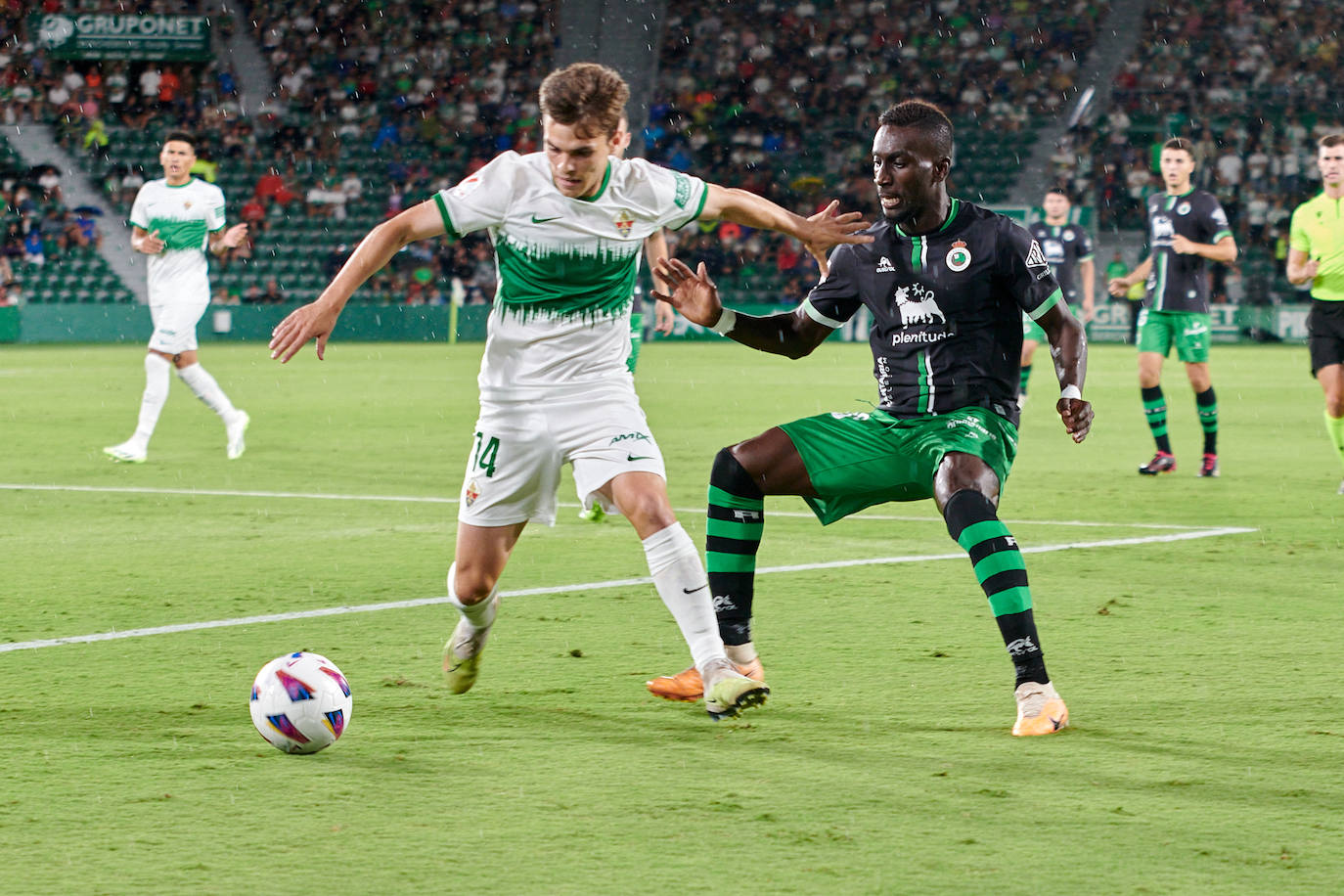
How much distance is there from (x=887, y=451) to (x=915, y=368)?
304 mm

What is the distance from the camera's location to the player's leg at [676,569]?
454 centimetres

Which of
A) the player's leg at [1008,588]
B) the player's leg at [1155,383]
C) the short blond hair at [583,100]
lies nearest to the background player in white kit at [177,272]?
the player's leg at [1155,383]

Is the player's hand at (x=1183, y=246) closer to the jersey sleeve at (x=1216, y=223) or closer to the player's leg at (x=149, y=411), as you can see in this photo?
the jersey sleeve at (x=1216, y=223)

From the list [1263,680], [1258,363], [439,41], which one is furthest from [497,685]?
[439,41]

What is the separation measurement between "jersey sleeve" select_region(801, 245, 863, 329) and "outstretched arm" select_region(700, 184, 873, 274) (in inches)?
10.3

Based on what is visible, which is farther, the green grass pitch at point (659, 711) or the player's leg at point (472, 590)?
the player's leg at point (472, 590)

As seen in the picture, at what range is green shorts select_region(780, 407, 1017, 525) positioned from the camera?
4945 millimetres

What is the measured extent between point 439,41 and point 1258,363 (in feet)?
67.1

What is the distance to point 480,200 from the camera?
15.4 ft

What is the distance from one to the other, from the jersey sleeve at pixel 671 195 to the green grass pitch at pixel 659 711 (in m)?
1.41

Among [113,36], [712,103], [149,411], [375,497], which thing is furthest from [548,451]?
[113,36]

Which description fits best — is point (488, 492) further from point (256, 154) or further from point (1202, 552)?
point (256, 154)

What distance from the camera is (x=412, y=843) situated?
348 centimetres

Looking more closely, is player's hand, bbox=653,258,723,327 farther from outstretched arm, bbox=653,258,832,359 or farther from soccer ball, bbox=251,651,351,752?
soccer ball, bbox=251,651,351,752
